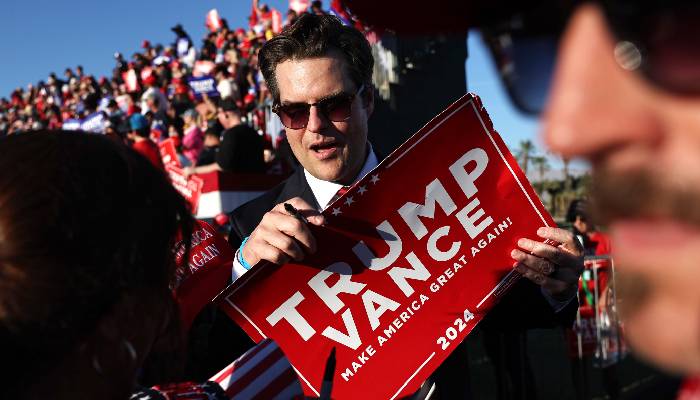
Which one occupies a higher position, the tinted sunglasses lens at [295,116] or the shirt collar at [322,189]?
the tinted sunglasses lens at [295,116]

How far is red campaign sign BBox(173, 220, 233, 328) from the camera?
2205 mm

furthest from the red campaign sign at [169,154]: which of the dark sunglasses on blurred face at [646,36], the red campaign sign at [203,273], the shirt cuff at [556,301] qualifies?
the dark sunglasses on blurred face at [646,36]

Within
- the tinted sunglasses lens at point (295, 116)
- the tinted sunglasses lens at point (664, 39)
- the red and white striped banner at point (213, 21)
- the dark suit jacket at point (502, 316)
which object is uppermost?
the red and white striped banner at point (213, 21)

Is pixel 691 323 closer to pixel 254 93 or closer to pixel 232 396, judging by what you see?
pixel 232 396

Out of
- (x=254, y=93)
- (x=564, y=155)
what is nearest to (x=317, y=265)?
(x=564, y=155)

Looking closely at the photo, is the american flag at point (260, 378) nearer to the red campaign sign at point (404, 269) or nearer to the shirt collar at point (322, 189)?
the red campaign sign at point (404, 269)

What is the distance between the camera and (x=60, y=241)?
1.07 m

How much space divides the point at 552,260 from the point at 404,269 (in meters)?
0.43

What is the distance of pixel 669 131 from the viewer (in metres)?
0.64

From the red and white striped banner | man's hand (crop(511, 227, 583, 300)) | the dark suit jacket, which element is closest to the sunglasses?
the dark suit jacket

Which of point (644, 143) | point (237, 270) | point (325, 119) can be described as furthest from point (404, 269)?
point (644, 143)

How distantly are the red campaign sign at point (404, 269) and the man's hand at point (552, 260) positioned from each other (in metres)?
0.04

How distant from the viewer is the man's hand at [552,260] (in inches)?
73.5

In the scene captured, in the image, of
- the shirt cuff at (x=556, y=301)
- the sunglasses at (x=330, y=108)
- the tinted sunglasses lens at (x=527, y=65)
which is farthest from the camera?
the sunglasses at (x=330, y=108)
